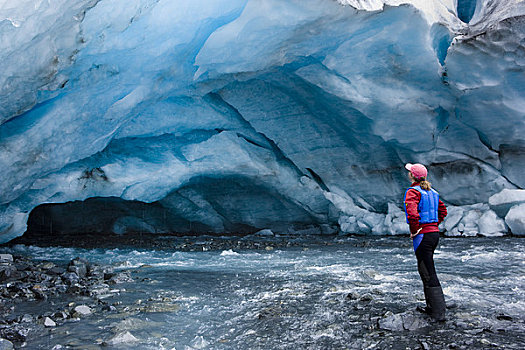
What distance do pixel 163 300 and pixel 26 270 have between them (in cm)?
263

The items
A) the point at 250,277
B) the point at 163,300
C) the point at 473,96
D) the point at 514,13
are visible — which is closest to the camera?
the point at 163,300

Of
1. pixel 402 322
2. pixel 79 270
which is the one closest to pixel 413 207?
pixel 402 322

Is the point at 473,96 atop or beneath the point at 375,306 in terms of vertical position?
atop

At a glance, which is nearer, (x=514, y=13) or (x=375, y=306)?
(x=375, y=306)

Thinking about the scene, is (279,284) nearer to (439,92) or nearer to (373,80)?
(373,80)

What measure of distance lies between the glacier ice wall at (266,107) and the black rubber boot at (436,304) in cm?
526

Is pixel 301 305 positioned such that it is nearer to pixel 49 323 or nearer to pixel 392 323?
pixel 392 323

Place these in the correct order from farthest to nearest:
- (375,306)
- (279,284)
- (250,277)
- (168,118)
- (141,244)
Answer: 1. (141,244)
2. (168,118)
3. (250,277)
4. (279,284)
5. (375,306)

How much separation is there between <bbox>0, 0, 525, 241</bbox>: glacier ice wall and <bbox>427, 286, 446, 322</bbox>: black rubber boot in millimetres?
5263

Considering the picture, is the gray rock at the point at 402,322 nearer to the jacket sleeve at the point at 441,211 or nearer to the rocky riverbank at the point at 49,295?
the jacket sleeve at the point at 441,211

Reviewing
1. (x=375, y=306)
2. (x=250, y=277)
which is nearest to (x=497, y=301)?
(x=375, y=306)

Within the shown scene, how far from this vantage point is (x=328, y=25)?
302 inches

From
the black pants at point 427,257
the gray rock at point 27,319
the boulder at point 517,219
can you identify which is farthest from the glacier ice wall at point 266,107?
the black pants at point 427,257

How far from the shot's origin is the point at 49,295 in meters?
4.62
